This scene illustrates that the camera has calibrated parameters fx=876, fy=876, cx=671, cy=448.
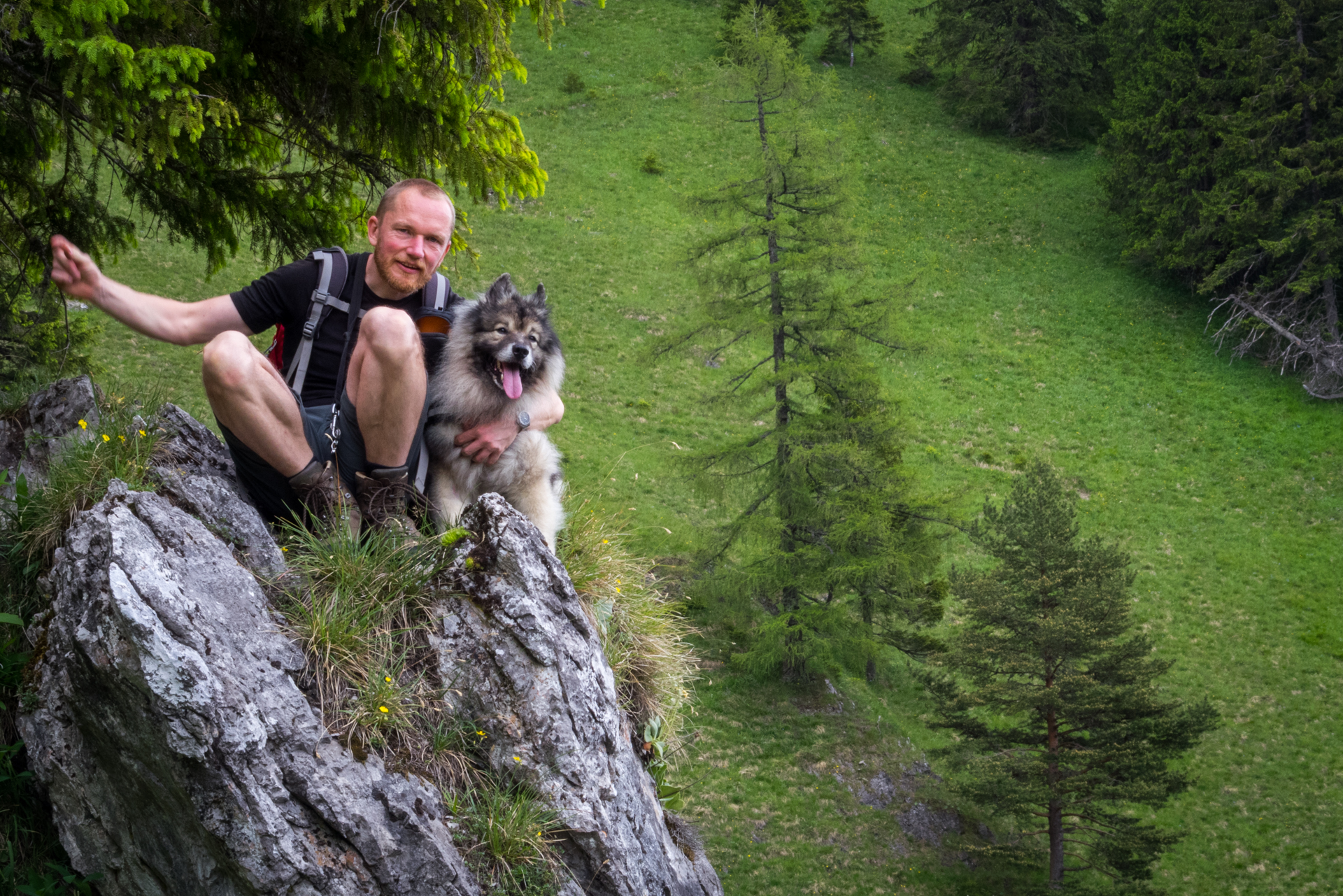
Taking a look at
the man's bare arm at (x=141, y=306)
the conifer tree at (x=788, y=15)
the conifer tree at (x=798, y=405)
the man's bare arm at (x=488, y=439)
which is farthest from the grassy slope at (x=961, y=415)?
the man's bare arm at (x=141, y=306)

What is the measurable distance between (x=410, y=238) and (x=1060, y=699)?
1325 cm

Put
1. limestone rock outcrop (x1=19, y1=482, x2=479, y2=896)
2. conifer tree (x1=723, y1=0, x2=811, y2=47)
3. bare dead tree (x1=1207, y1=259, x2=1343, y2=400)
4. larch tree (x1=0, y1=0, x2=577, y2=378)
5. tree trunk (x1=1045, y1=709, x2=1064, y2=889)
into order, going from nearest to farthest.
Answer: limestone rock outcrop (x1=19, y1=482, x2=479, y2=896), larch tree (x1=0, y1=0, x2=577, y2=378), tree trunk (x1=1045, y1=709, x2=1064, y2=889), bare dead tree (x1=1207, y1=259, x2=1343, y2=400), conifer tree (x1=723, y1=0, x2=811, y2=47)

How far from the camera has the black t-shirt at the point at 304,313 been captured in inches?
163

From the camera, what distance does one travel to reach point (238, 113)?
5.55 m

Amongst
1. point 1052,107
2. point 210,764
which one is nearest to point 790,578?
point 210,764

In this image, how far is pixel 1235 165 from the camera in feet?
A: 96.2

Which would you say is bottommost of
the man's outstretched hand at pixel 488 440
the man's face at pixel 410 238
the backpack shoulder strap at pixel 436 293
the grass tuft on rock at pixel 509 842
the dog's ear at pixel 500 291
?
the grass tuft on rock at pixel 509 842

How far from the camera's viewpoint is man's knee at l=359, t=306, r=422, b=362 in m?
3.79

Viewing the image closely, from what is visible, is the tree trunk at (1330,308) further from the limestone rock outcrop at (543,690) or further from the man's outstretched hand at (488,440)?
the limestone rock outcrop at (543,690)

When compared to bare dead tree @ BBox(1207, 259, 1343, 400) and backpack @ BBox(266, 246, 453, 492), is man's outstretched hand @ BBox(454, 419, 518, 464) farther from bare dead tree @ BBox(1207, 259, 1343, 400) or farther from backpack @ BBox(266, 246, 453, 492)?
bare dead tree @ BBox(1207, 259, 1343, 400)

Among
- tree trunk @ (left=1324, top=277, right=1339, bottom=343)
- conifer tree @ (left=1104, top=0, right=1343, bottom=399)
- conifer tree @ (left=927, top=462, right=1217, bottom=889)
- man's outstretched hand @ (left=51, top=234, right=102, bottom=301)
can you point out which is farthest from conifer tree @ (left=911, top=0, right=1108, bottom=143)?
man's outstretched hand @ (left=51, top=234, right=102, bottom=301)

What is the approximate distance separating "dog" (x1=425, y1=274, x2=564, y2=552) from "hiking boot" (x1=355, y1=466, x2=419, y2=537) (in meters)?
0.28

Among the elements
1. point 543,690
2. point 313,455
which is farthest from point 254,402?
point 543,690

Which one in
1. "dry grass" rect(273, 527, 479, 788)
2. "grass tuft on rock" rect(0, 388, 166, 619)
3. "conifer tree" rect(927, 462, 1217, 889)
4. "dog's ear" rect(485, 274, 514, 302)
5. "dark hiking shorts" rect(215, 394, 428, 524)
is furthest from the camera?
"conifer tree" rect(927, 462, 1217, 889)
